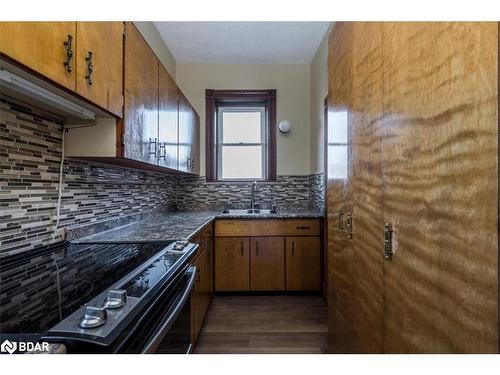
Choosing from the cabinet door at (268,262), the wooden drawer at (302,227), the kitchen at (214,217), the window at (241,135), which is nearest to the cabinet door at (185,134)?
the kitchen at (214,217)

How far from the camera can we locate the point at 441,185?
840 millimetres

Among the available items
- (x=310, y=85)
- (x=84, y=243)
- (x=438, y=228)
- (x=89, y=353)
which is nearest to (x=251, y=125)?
(x=310, y=85)

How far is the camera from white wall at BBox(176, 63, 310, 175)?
374cm

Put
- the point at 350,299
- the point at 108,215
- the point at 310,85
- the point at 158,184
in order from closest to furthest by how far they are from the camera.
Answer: the point at 350,299
the point at 108,215
the point at 158,184
the point at 310,85

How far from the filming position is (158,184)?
10.3ft

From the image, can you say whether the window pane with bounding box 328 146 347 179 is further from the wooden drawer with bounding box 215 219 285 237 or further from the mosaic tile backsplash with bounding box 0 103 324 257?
the mosaic tile backsplash with bounding box 0 103 324 257

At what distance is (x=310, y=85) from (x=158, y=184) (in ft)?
6.90

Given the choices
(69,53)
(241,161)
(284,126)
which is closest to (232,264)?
(241,161)

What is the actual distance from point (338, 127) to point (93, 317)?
150 centimetres

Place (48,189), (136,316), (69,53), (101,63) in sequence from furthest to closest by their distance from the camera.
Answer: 1. (48,189)
2. (101,63)
3. (69,53)
4. (136,316)

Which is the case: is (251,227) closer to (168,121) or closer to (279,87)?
(168,121)

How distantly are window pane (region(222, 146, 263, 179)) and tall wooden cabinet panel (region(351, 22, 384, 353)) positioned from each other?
241cm

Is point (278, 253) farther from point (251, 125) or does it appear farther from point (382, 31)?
point (382, 31)

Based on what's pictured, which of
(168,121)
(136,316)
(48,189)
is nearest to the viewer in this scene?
(136,316)
